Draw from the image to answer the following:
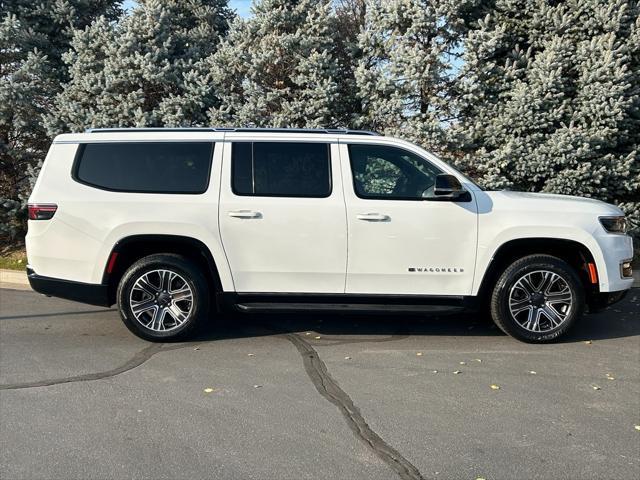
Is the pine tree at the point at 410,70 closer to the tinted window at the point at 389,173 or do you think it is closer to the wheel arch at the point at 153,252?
the tinted window at the point at 389,173

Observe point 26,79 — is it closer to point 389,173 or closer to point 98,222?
point 98,222

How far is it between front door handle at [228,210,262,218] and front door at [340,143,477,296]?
33.5 inches

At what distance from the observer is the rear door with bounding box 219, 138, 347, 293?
5215 millimetres

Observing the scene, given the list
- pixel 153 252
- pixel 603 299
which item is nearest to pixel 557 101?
pixel 603 299

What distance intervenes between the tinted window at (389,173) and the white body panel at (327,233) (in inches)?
4.1

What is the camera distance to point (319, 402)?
4062 mm

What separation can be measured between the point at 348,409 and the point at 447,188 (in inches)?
86.8

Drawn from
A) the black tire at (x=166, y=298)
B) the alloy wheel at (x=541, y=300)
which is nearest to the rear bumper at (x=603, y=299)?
the alloy wheel at (x=541, y=300)

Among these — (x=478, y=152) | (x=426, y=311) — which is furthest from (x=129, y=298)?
(x=478, y=152)

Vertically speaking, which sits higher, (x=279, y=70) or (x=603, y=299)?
(x=279, y=70)

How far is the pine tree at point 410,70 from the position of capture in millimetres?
8820

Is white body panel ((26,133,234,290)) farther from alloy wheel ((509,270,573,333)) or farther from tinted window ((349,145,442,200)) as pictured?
alloy wheel ((509,270,573,333))

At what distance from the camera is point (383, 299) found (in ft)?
17.4

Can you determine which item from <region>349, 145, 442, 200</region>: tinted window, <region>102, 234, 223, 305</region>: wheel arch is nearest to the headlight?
<region>349, 145, 442, 200</region>: tinted window
